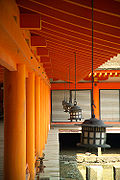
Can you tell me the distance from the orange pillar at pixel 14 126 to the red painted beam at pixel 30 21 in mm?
924

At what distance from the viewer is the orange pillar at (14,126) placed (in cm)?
405

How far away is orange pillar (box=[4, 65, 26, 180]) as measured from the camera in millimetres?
4055

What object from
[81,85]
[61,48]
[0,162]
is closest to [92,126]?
[61,48]

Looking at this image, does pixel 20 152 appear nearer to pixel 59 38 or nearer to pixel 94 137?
pixel 94 137

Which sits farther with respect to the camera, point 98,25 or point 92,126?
point 98,25

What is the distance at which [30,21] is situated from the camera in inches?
131

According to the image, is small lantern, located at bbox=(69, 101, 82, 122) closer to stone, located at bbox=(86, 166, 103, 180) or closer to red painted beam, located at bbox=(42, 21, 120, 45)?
red painted beam, located at bbox=(42, 21, 120, 45)

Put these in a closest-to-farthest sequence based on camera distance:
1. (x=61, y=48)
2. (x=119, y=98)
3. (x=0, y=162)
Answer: (x=61, y=48), (x=0, y=162), (x=119, y=98)

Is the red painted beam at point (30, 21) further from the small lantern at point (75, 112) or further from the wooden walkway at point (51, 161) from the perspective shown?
the wooden walkway at point (51, 161)

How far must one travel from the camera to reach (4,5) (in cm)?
228

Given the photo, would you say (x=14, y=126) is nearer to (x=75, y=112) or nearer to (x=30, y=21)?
(x=75, y=112)

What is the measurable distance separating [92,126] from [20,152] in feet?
5.99

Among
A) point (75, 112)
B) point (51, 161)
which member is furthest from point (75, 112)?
point (51, 161)

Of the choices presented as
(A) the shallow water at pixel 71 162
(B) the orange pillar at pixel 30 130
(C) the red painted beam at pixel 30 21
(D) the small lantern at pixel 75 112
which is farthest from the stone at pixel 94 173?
(C) the red painted beam at pixel 30 21
